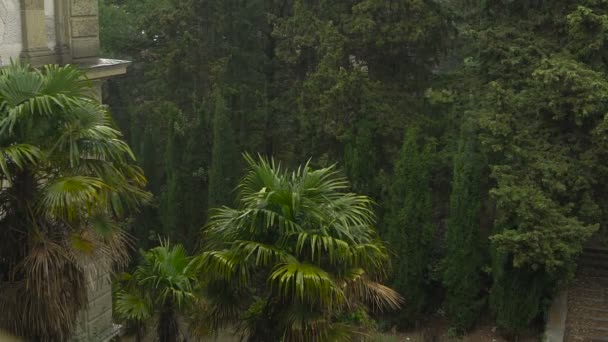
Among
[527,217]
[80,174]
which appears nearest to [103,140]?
[80,174]

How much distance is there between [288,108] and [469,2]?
223 inches

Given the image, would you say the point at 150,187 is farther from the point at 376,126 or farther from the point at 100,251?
the point at 100,251

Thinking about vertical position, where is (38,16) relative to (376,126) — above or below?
above

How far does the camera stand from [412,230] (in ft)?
57.6

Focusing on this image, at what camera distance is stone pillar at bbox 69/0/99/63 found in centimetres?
1141

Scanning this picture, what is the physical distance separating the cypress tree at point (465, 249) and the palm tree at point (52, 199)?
33.5 feet

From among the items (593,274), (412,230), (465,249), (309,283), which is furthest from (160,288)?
(593,274)

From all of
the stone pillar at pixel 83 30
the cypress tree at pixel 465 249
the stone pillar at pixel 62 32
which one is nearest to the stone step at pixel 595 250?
the cypress tree at pixel 465 249

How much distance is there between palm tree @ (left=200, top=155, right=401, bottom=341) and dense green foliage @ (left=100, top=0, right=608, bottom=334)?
20.5 feet

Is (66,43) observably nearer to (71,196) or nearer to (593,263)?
(71,196)

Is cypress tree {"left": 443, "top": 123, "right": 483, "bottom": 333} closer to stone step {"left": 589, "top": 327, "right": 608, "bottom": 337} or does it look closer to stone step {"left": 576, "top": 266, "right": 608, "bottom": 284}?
stone step {"left": 576, "top": 266, "right": 608, "bottom": 284}

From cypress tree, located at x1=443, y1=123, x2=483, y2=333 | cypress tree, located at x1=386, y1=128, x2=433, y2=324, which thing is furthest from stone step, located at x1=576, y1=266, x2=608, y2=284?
cypress tree, located at x1=386, y1=128, x2=433, y2=324

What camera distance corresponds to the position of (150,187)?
2289 centimetres

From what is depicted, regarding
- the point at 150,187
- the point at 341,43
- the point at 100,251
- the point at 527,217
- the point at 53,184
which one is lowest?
the point at 150,187
